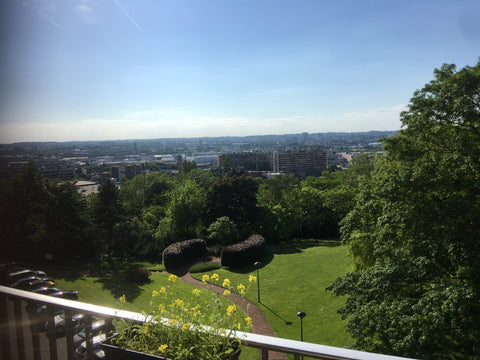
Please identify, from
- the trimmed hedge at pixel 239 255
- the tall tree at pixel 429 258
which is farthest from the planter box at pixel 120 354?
the trimmed hedge at pixel 239 255

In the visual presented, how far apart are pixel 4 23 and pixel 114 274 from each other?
16.8 meters

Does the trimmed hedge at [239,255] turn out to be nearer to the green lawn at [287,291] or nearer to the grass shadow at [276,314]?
the green lawn at [287,291]

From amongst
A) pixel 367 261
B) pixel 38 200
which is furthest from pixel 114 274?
pixel 367 261

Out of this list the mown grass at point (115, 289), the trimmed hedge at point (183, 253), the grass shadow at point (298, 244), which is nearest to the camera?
the mown grass at point (115, 289)

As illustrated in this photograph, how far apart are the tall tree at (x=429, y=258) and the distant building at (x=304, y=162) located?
254ft

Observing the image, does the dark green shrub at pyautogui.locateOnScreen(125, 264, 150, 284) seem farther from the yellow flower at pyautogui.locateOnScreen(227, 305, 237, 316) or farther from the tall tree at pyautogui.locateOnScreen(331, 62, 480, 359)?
the yellow flower at pyautogui.locateOnScreen(227, 305, 237, 316)

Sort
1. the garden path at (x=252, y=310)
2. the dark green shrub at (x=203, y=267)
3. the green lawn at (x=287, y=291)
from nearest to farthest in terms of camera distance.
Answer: the green lawn at (x=287, y=291), the garden path at (x=252, y=310), the dark green shrub at (x=203, y=267)

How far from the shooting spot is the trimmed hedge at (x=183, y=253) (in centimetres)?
1984

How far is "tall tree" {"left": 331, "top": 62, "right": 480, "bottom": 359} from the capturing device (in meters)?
5.99

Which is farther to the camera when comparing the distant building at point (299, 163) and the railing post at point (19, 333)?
the distant building at point (299, 163)

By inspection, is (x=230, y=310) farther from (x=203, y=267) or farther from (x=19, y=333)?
(x=203, y=267)

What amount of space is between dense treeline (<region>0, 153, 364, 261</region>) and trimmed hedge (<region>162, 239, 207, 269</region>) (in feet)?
3.40

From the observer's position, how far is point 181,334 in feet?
5.54

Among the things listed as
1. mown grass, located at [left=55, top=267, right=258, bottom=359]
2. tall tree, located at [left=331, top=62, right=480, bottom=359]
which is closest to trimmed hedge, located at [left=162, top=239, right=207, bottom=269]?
mown grass, located at [left=55, top=267, right=258, bottom=359]
